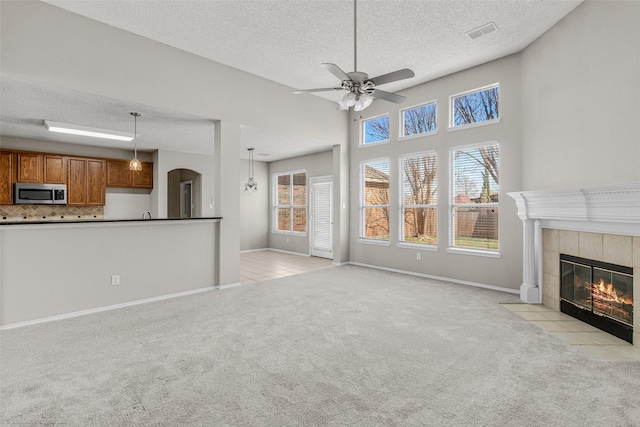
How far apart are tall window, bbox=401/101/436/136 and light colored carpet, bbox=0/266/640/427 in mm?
3267

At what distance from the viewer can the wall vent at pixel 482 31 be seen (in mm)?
3961

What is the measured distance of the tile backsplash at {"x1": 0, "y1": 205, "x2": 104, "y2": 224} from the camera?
6.44 m

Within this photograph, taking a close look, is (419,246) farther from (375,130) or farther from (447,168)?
(375,130)

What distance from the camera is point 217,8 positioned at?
3561 millimetres

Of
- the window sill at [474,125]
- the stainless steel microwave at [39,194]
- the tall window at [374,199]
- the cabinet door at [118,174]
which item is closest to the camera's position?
the window sill at [474,125]

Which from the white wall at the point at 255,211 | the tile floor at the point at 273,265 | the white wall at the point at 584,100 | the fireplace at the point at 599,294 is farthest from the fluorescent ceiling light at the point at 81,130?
the fireplace at the point at 599,294

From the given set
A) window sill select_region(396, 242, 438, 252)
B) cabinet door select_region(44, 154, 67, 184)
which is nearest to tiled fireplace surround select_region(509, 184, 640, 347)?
window sill select_region(396, 242, 438, 252)

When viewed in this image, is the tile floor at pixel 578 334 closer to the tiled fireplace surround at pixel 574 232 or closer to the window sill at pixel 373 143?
the tiled fireplace surround at pixel 574 232

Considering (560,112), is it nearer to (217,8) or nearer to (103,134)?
(217,8)

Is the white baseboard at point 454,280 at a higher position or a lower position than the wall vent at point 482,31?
lower

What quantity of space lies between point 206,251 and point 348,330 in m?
2.66

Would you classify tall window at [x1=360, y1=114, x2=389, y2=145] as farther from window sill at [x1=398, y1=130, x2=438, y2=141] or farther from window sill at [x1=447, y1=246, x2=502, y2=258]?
window sill at [x1=447, y1=246, x2=502, y2=258]

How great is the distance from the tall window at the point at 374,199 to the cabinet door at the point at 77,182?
5.95 m

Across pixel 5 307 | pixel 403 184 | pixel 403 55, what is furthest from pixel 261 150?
pixel 5 307
